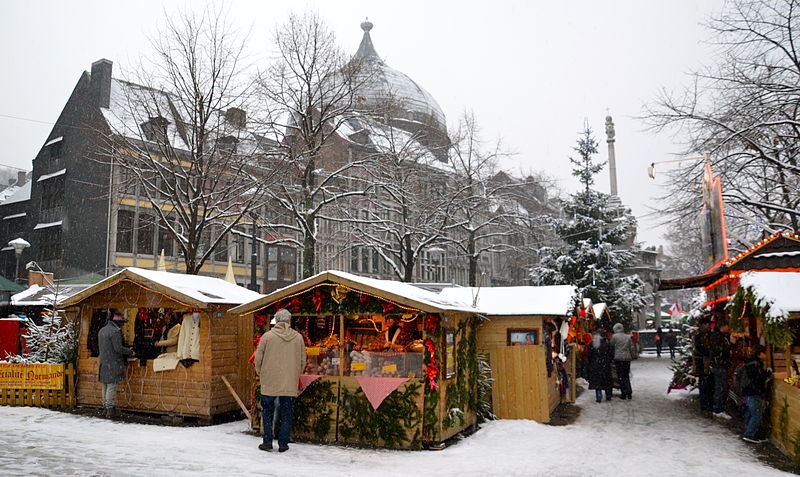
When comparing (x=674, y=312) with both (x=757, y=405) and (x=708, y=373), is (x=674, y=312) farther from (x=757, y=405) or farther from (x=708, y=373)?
(x=757, y=405)

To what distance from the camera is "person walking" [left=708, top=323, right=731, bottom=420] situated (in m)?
13.6

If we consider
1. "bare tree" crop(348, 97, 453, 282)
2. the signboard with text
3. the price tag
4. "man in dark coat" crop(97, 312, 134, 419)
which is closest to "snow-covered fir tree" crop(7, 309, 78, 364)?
the signboard with text

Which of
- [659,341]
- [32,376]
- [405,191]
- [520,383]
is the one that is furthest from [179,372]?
[659,341]

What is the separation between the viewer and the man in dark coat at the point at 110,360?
41.0 feet

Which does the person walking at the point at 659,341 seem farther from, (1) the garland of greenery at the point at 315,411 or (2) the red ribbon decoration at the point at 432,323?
(1) the garland of greenery at the point at 315,411

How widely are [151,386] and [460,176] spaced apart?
18.7 meters

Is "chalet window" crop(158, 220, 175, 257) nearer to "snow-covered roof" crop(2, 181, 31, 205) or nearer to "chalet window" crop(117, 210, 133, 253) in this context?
"chalet window" crop(117, 210, 133, 253)

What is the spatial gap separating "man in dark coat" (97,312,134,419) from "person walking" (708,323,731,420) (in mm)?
12072

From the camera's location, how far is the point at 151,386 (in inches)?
504

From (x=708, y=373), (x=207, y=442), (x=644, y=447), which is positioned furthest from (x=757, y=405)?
(x=207, y=442)

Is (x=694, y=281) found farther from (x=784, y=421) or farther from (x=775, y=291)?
(x=784, y=421)

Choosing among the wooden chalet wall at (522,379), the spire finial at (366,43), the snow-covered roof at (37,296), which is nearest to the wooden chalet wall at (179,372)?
the wooden chalet wall at (522,379)

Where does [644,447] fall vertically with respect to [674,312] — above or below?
below

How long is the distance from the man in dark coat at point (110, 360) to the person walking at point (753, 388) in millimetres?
11271
